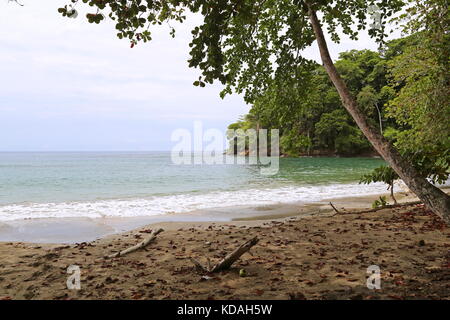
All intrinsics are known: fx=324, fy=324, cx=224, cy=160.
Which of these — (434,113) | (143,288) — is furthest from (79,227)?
(434,113)

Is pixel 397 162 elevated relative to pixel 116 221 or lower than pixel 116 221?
elevated

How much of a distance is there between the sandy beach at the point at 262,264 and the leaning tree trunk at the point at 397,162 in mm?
894

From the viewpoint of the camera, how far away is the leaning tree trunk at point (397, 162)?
4551mm

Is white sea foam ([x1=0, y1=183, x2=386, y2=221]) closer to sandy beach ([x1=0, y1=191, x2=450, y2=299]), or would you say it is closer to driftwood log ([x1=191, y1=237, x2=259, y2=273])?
sandy beach ([x1=0, y1=191, x2=450, y2=299])

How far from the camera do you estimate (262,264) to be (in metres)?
5.14

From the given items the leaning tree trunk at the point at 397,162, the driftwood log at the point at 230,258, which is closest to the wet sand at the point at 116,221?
the driftwood log at the point at 230,258

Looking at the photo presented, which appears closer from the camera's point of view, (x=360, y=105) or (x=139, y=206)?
(x=139, y=206)

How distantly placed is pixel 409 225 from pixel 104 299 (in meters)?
6.76

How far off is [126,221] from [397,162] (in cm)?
881

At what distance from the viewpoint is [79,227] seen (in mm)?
10219

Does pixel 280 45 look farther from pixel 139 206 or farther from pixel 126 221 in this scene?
pixel 139 206

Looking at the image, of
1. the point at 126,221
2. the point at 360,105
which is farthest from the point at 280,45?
the point at 360,105

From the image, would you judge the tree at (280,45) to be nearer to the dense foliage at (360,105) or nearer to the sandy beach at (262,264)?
the sandy beach at (262,264)
